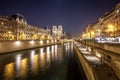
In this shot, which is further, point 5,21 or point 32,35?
point 32,35

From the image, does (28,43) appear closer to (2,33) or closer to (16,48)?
(16,48)

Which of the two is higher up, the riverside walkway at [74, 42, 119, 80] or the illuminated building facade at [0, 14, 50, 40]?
the illuminated building facade at [0, 14, 50, 40]

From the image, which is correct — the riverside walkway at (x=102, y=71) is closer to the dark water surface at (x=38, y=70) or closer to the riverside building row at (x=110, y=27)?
the dark water surface at (x=38, y=70)

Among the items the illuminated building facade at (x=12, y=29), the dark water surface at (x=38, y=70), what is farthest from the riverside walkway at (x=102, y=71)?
the illuminated building facade at (x=12, y=29)

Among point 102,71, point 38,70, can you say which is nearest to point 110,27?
point 38,70

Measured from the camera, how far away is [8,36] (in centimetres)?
8950

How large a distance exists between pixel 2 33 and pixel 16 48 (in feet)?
116

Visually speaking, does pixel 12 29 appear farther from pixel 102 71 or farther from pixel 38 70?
pixel 102 71

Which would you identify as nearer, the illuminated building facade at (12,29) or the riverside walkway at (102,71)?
the riverside walkway at (102,71)

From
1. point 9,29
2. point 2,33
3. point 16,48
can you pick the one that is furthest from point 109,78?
point 9,29

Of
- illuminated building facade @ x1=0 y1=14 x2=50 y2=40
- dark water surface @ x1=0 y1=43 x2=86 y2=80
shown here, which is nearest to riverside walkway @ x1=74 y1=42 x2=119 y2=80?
dark water surface @ x1=0 y1=43 x2=86 y2=80

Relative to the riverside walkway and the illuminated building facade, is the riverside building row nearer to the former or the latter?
the riverside walkway

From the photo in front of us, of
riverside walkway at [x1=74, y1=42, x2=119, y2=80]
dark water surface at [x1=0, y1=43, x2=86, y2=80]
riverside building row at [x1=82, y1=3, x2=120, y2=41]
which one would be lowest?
dark water surface at [x1=0, y1=43, x2=86, y2=80]

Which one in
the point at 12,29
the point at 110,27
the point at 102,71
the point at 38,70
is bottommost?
the point at 38,70
